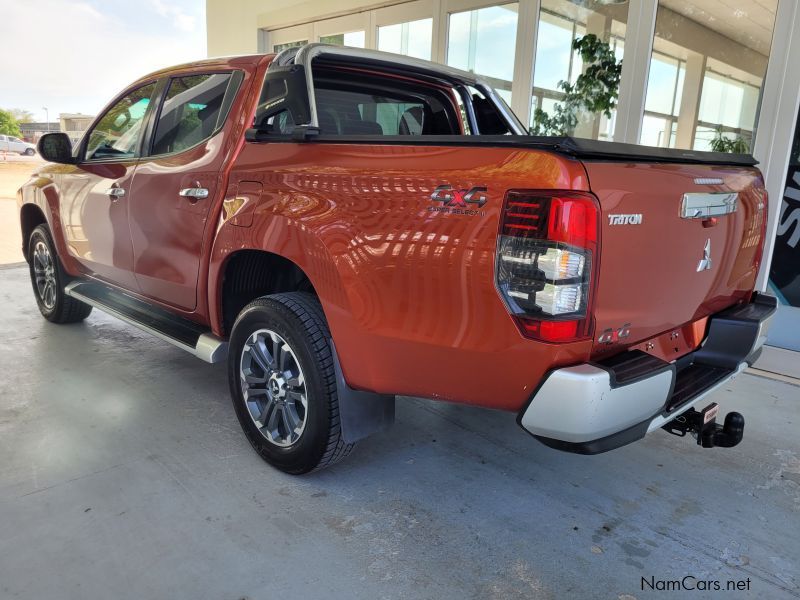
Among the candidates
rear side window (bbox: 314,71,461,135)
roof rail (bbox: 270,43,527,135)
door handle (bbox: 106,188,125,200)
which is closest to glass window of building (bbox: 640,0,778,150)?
roof rail (bbox: 270,43,527,135)

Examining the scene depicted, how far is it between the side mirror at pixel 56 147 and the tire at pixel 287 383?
207 cm

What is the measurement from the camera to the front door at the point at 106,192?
133 inches

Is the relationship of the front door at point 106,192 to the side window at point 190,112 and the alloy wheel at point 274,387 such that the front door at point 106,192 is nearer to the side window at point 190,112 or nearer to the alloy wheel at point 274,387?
the side window at point 190,112

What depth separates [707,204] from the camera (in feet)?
6.85

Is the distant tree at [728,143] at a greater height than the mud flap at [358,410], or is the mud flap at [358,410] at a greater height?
the distant tree at [728,143]

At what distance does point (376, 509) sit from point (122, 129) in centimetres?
279

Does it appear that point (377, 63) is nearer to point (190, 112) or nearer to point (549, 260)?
point (190, 112)

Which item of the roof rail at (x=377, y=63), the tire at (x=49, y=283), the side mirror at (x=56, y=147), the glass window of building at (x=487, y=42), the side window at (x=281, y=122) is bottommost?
the tire at (x=49, y=283)

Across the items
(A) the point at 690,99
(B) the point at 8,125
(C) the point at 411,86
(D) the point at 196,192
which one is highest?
(B) the point at 8,125

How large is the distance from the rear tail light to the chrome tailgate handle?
0.52m

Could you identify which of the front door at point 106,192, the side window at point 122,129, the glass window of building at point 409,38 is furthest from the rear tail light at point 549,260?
the glass window of building at point 409,38

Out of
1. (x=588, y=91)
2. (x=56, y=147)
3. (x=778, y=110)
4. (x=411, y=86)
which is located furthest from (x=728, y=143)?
(x=56, y=147)

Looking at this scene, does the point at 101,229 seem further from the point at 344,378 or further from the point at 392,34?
the point at 392,34

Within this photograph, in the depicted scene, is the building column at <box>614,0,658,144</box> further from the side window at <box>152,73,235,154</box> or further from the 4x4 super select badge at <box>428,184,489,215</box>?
the 4x4 super select badge at <box>428,184,489,215</box>
